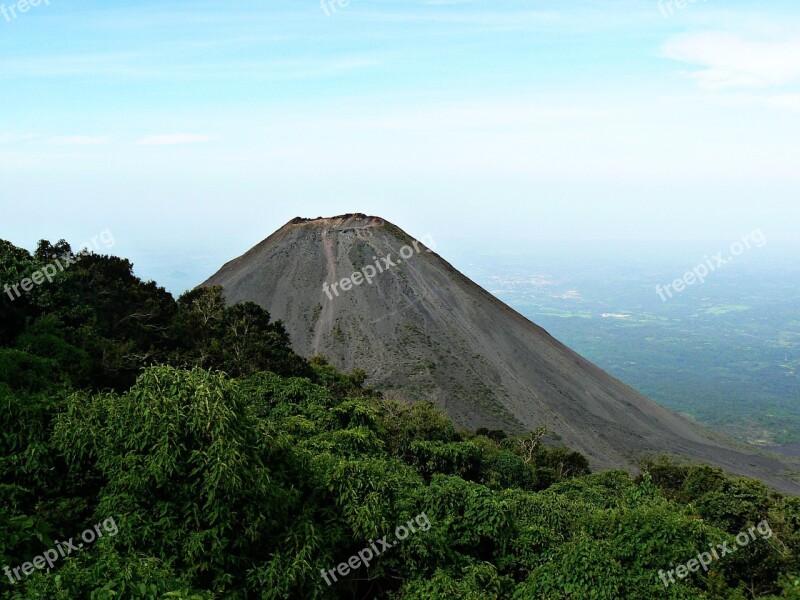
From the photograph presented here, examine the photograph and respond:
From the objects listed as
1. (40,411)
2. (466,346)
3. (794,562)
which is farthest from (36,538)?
(466,346)

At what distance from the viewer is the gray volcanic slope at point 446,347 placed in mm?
61812
